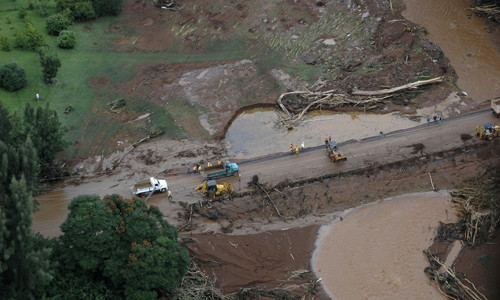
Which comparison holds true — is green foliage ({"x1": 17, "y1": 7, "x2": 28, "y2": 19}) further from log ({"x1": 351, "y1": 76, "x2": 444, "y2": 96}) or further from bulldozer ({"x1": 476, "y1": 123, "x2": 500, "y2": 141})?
bulldozer ({"x1": 476, "y1": 123, "x2": 500, "y2": 141})

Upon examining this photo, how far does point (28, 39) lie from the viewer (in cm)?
5175

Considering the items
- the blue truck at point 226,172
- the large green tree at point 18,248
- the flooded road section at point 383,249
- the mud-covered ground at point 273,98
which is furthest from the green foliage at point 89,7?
the flooded road section at point 383,249

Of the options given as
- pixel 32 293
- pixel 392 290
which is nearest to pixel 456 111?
pixel 392 290

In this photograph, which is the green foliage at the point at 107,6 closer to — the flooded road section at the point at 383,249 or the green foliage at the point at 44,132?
the green foliage at the point at 44,132

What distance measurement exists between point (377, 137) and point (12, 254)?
29.3 meters

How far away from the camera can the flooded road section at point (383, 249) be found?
33750mm

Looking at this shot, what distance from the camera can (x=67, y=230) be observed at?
30.3 m

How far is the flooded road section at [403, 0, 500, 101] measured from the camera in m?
49.3

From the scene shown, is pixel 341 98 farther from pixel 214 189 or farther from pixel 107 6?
pixel 107 6

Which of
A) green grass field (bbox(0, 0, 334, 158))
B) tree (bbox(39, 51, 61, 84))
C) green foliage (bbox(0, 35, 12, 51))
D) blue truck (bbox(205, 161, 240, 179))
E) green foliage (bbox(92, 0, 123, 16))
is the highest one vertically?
green foliage (bbox(92, 0, 123, 16))

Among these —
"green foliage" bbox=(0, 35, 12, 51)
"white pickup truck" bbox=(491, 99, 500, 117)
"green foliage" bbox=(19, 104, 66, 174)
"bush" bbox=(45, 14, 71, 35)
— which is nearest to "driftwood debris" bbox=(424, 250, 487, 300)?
"white pickup truck" bbox=(491, 99, 500, 117)

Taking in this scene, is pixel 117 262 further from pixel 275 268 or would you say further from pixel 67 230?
pixel 275 268

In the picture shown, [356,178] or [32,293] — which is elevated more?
[32,293]

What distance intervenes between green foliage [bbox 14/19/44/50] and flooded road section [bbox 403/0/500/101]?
3832 centimetres
